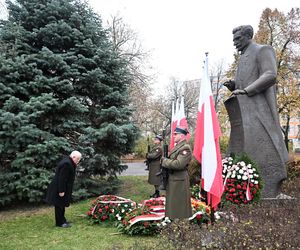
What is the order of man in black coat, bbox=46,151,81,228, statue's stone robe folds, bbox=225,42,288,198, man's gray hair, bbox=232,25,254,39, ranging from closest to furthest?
man in black coat, bbox=46,151,81,228, statue's stone robe folds, bbox=225,42,288,198, man's gray hair, bbox=232,25,254,39

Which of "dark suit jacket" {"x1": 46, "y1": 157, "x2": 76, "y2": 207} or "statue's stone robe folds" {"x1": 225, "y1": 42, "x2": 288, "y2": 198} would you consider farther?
"statue's stone robe folds" {"x1": 225, "y1": 42, "x2": 288, "y2": 198}

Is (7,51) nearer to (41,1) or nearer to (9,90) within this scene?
(9,90)

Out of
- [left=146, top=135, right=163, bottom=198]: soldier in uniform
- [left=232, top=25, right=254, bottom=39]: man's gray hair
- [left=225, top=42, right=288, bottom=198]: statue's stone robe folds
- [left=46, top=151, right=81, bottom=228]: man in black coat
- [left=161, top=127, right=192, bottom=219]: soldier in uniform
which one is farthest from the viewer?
[left=146, top=135, right=163, bottom=198]: soldier in uniform

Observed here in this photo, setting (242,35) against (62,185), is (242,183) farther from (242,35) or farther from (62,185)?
(62,185)

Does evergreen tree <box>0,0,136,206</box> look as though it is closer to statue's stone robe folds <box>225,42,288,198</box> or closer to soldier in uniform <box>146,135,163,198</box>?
soldier in uniform <box>146,135,163,198</box>

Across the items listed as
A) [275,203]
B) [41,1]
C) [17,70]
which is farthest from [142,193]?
[41,1]

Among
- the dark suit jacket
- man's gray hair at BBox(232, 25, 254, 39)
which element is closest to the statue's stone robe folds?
man's gray hair at BBox(232, 25, 254, 39)

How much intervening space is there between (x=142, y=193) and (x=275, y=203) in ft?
14.6

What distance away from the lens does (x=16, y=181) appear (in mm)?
7895

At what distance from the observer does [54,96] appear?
29.9 feet

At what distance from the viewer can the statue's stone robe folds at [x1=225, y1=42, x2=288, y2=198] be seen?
7.06 metres

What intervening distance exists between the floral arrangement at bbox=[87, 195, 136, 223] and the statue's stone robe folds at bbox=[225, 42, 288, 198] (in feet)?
9.82

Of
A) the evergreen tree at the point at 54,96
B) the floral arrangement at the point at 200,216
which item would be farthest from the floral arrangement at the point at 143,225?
the evergreen tree at the point at 54,96

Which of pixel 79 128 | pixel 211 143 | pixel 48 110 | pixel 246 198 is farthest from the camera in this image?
pixel 79 128
